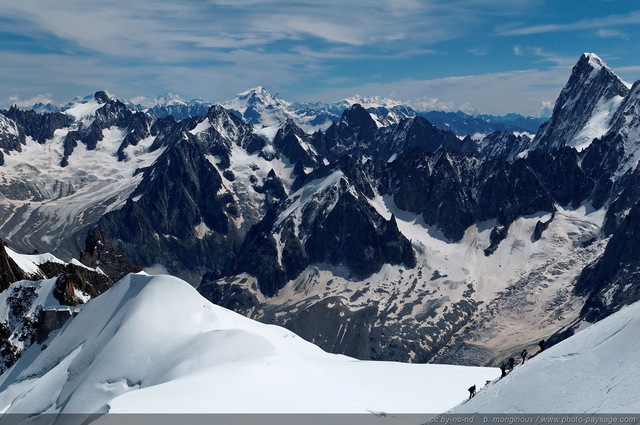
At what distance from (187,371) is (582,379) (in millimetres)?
57064

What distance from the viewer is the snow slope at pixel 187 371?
64.4m

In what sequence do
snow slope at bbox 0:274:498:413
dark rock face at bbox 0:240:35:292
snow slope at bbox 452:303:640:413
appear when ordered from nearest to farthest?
snow slope at bbox 452:303:640:413
snow slope at bbox 0:274:498:413
dark rock face at bbox 0:240:35:292

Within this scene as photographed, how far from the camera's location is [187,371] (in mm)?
80000

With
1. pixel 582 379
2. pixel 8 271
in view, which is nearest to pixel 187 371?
pixel 582 379

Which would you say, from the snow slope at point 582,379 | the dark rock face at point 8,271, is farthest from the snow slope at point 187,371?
the dark rock face at point 8,271

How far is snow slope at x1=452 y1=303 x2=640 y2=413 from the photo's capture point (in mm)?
39406

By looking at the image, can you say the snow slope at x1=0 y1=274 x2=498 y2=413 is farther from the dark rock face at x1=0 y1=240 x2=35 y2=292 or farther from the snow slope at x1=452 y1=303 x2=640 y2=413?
the dark rock face at x1=0 y1=240 x2=35 y2=292

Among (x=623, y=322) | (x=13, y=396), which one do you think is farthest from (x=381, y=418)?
(x=13, y=396)

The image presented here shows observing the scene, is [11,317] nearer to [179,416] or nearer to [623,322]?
[179,416]

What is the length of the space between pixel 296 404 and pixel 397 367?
1672 inches

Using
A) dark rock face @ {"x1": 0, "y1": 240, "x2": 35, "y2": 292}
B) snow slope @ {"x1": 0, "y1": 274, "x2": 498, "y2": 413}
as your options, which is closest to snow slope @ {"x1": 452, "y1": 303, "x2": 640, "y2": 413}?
snow slope @ {"x1": 0, "y1": 274, "x2": 498, "y2": 413}

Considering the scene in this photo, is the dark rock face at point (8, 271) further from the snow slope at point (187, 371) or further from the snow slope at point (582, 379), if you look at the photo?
Answer: the snow slope at point (582, 379)

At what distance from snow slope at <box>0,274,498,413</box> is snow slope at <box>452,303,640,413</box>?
2317 cm

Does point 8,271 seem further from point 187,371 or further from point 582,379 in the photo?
point 582,379
